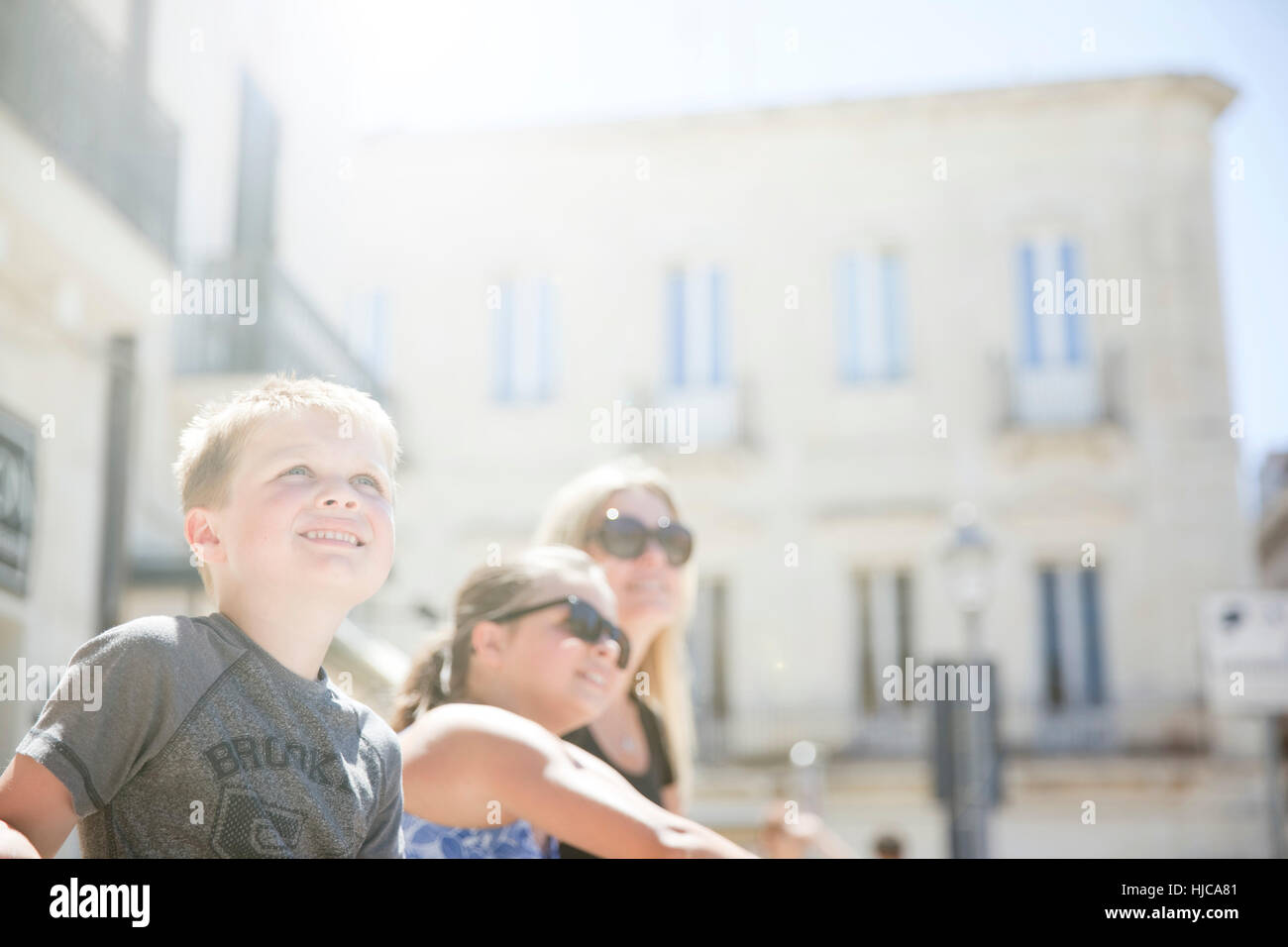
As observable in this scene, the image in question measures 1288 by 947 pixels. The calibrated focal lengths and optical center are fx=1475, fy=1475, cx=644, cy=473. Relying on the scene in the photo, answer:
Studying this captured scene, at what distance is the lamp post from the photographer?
5.52 m

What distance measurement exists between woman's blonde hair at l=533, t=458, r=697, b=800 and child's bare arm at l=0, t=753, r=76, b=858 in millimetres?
949

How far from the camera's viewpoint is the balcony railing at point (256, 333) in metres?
9.62

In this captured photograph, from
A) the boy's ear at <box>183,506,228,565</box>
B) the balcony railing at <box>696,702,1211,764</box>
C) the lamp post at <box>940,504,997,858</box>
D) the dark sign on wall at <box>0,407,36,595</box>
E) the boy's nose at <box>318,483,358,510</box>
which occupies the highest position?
the dark sign on wall at <box>0,407,36,595</box>

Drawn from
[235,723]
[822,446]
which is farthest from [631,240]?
[235,723]

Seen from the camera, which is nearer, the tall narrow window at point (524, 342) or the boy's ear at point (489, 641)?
the boy's ear at point (489, 641)

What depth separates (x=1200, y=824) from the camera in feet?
40.6

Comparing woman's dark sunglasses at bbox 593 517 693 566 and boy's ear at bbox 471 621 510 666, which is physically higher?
woman's dark sunglasses at bbox 593 517 693 566

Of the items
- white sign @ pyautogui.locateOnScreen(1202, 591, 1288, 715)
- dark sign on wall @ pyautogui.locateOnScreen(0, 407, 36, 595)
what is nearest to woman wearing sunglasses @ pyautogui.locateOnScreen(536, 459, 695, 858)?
white sign @ pyautogui.locateOnScreen(1202, 591, 1288, 715)

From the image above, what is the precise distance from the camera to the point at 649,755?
1942 millimetres

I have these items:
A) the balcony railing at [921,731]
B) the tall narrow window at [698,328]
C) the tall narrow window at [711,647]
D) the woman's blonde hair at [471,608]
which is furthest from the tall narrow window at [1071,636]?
the woman's blonde hair at [471,608]

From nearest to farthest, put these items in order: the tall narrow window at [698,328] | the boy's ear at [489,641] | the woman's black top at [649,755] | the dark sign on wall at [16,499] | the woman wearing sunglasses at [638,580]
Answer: the boy's ear at [489,641] → the woman's black top at [649,755] → the woman wearing sunglasses at [638,580] → the dark sign on wall at [16,499] → the tall narrow window at [698,328]

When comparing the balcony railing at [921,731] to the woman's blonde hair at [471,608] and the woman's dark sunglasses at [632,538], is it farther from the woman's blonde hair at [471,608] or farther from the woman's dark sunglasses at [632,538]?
the woman's blonde hair at [471,608]

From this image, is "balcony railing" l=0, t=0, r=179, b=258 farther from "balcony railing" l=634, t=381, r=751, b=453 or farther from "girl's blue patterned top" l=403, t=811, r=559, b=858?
"balcony railing" l=634, t=381, r=751, b=453

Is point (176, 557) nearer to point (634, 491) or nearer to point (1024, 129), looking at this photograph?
point (634, 491)
